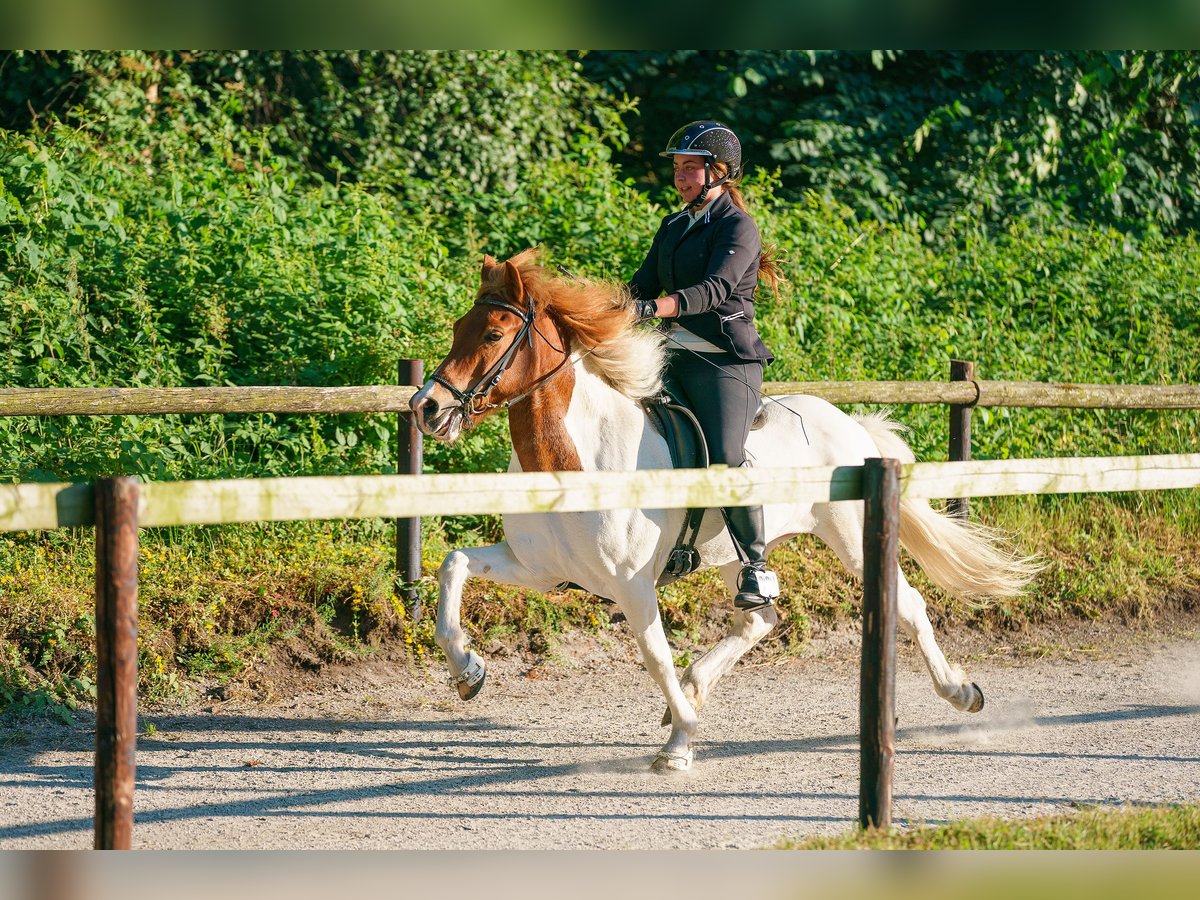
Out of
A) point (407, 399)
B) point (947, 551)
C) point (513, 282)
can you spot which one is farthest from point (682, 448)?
point (407, 399)

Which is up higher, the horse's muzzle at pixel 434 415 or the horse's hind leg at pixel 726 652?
the horse's muzzle at pixel 434 415

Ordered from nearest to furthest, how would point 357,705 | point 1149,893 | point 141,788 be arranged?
1. point 1149,893
2. point 141,788
3. point 357,705

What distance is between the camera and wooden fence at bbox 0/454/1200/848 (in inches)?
125

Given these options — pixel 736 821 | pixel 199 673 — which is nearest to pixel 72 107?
pixel 199 673

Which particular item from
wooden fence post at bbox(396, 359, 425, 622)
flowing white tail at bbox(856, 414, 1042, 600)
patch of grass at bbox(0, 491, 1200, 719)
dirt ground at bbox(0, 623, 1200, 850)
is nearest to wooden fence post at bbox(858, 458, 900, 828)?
dirt ground at bbox(0, 623, 1200, 850)

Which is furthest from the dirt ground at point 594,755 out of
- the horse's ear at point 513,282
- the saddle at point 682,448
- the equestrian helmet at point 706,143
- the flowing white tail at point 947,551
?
the equestrian helmet at point 706,143

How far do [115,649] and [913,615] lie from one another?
4145mm

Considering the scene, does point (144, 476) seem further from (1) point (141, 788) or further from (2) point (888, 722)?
(2) point (888, 722)

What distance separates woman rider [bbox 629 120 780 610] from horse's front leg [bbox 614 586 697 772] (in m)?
0.41

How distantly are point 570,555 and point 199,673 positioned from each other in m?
2.52

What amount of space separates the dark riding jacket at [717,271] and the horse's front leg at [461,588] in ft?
4.47

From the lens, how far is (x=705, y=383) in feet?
18.9

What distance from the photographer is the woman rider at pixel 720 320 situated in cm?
567

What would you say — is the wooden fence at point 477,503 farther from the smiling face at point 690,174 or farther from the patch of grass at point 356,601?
the patch of grass at point 356,601
